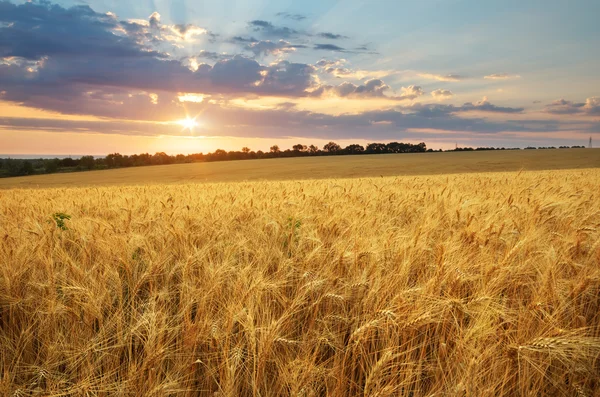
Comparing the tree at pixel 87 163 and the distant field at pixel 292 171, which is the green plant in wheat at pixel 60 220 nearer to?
the distant field at pixel 292 171

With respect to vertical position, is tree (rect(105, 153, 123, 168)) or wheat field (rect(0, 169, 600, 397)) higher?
tree (rect(105, 153, 123, 168))

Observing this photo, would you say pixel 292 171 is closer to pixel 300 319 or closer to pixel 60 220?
pixel 60 220

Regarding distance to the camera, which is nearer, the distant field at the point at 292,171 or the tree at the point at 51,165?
the distant field at the point at 292,171

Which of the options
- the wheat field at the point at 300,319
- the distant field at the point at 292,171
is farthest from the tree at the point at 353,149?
the wheat field at the point at 300,319

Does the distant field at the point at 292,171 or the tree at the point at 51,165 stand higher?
the tree at the point at 51,165

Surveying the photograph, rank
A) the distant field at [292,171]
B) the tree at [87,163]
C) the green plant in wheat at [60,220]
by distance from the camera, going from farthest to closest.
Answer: the tree at [87,163]
the distant field at [292,171]
the green plant in wheat at [60,220]

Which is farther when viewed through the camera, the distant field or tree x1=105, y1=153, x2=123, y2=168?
tree x1=105, y1=153, x2=123, y2=168

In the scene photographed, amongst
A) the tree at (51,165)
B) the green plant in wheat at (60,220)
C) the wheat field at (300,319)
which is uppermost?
the tree at (51,165)

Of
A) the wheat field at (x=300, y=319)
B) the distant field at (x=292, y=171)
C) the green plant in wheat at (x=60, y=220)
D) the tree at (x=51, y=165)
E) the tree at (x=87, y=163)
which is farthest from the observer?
the tree at (x=87, y=163)

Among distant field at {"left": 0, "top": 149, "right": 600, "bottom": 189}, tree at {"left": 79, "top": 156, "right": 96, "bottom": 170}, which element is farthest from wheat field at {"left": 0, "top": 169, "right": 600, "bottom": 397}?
tree at {"left": 79, "top": 156, "right": 96, "bottom": 170}

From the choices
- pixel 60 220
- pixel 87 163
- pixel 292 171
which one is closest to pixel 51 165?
pixel 87 163

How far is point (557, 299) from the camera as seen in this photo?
7.14 ft

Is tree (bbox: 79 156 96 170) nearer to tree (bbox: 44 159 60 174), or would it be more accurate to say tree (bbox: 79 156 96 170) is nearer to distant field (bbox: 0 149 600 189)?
tree (bbox: 44 159 60 174)

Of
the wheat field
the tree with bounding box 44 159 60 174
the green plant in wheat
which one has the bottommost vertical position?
the wheat field
